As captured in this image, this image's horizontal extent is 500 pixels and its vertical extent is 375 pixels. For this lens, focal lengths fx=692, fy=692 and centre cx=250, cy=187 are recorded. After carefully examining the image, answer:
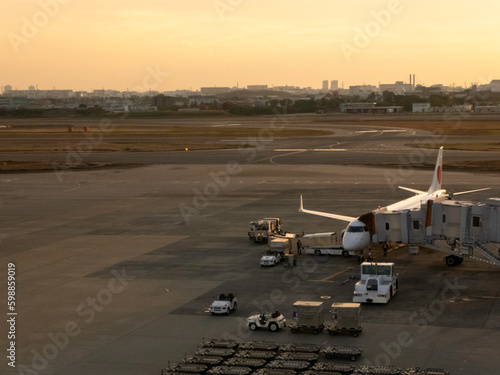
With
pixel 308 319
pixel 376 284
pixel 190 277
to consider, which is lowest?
pixel 190 277

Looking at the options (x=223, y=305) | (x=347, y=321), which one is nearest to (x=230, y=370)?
(x=347, y=321)

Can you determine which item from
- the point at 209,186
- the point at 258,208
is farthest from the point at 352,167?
the point at 258,208

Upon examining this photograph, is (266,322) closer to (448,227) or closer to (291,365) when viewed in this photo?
(291,365)

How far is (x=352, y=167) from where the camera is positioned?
12025cm

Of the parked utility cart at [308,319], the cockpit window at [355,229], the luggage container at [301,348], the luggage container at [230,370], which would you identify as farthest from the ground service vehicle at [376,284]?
the luggage container at [230,370]

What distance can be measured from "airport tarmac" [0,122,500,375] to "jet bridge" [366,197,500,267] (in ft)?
6.08

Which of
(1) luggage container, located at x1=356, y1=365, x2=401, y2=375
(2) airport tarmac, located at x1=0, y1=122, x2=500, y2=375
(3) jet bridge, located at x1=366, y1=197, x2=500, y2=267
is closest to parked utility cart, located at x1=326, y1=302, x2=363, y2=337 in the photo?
(2) airport tarmac, located at x1=0, y1=122, x2=500, y2=375

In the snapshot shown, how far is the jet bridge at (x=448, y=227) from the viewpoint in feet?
165

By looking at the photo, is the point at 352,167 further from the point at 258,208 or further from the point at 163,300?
the point at 163,300

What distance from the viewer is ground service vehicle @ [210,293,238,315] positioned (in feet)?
140

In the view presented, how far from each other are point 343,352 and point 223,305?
10417 millimetres

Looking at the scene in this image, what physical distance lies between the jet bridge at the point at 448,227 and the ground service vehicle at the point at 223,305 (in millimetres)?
16167

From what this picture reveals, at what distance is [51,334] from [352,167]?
86558 mm

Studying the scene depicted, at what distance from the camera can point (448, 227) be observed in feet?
170
